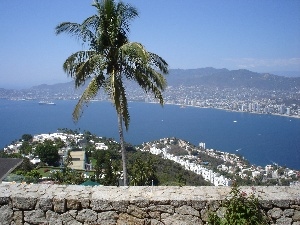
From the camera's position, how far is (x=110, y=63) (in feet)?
29.9

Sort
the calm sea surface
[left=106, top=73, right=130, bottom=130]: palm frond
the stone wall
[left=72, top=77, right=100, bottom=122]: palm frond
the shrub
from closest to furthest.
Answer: the shrub → the stone wall → [left=106, top=73, right=130, bottom=130]: palm frond → [left=72, top=77, right=100, bottom=122]: palm frond → the calm sea surface

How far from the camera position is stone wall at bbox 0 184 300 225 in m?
4.34

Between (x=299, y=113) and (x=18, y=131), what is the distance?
13202cm

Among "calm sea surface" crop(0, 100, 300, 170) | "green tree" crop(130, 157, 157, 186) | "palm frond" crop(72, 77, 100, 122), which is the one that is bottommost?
"calm sea surface" crop(0, 100, 300, 170)

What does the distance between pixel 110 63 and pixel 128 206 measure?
5.50 m

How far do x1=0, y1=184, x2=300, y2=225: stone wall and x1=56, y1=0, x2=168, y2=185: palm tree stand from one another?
4395 mm

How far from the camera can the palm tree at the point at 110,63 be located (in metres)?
8.83

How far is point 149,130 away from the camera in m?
129

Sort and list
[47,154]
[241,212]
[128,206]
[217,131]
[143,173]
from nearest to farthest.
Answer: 1. [241,212]
2. [128,206]
3. [143,173]
4. [47,154]
5. [217,131]

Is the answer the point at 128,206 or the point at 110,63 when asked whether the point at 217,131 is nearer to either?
the point at 110,63

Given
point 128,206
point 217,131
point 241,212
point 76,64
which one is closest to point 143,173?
point 76,64

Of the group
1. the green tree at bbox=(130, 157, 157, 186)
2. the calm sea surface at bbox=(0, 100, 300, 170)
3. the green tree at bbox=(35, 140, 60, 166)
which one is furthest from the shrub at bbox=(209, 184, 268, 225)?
the calm sea surface at bbox=(0, 100, 300, 170)

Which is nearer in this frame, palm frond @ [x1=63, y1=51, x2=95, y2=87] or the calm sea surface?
palm frond @ [x1=63, y1=51, x2=95, y2=87]

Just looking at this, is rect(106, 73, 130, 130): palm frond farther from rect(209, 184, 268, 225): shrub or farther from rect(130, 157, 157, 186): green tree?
rect(130, 157, 157, 186): green tree
